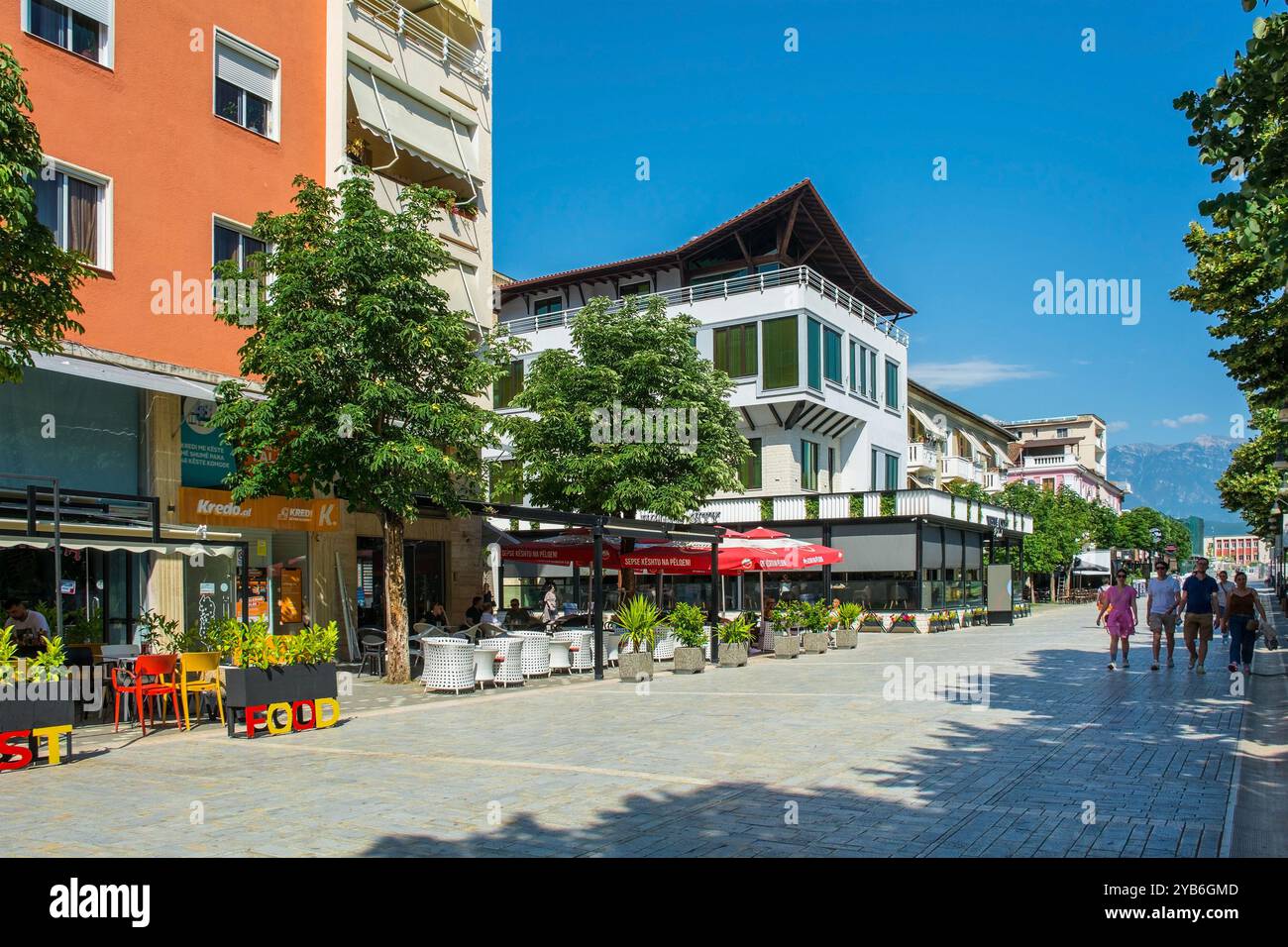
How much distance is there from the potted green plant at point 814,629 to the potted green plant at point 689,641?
5.60 metres

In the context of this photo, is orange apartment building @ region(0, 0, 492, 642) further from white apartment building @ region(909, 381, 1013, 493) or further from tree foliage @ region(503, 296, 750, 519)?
white apartment building @ region(909, 381, 1013, 493)

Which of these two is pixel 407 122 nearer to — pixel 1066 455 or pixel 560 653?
pixel 560 653

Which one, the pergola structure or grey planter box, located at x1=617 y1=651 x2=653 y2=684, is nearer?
grey planter box, located at x1=617 y1=651 x2=653 y2=684

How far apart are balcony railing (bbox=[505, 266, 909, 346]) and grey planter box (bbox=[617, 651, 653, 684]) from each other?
19718mm

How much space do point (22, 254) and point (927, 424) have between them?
5139 cm

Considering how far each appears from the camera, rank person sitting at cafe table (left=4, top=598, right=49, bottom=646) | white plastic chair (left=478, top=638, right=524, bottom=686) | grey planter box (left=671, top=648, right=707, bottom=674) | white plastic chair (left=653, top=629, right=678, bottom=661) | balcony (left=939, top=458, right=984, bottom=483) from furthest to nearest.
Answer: balcony (left=939, top=458, right=984, bottom=483), white plastic chair (left=653, top=629, right=678, bottom=661), grey planter box (left=671, top=648, right=707, bottom=674), white plastic chair (left=478, top=638, right=524, bottom=686), person sitting at cafe table (left=4, top=598, right=49, bottom=646)

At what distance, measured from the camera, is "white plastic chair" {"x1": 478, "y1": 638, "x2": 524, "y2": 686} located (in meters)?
17.9

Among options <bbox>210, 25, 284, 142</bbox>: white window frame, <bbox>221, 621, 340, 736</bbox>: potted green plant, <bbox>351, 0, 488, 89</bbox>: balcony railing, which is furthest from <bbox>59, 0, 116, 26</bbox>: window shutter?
<bbox>221, 621, 340, 736</bbox>: potted green plant

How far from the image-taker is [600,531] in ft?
63.5

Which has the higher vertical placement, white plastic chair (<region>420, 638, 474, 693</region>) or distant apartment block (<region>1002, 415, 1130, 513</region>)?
distant apartment block (<region>1002, 415, 1130, 513</region>)

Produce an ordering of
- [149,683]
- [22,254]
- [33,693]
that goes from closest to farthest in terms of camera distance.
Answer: [33,693], [22,254], [149,683]

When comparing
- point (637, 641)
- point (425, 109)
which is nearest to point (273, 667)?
point (637, 641)
